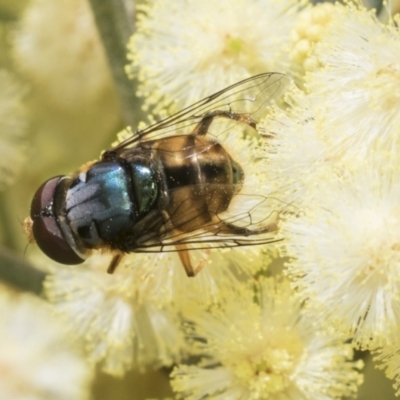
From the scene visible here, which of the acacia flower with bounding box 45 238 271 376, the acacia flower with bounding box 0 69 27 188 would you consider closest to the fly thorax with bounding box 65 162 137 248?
the acacia flower with bounding box 45 238 271 376

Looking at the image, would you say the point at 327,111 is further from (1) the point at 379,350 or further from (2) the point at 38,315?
(2) the point at 38,315

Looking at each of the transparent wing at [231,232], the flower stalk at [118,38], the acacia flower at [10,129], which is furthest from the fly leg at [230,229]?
the acacia flower at [10,129]

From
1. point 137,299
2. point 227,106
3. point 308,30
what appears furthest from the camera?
point 137,299

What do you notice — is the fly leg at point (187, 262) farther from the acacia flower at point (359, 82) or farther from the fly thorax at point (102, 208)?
the acacia flower at point (359, 82)

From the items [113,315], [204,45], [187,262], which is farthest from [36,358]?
[204,45]

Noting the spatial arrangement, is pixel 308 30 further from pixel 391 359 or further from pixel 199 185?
pixel 391 359

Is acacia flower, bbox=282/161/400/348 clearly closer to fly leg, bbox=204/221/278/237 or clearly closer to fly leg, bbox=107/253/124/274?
fly leg, bbox=204/221/278/237

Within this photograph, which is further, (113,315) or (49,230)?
(113,315)
